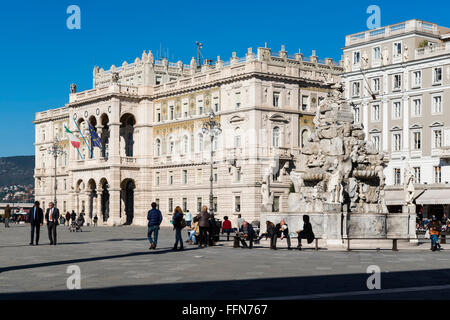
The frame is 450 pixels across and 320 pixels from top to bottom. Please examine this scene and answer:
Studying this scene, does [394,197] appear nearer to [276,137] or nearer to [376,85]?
[376,85]

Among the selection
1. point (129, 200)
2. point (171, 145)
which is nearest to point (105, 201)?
point (129, 200)

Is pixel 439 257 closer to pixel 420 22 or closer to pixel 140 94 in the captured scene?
pixel 420 22

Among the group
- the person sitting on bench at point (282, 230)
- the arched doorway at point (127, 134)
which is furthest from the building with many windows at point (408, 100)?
the person sitting on bench at point (282, 230)

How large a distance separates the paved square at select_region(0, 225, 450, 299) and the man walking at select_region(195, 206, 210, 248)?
3514mm

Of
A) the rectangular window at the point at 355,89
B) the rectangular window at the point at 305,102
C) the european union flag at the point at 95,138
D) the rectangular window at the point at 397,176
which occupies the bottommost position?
the rectangular window at the point at 397,176

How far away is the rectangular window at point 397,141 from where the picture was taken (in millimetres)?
66988

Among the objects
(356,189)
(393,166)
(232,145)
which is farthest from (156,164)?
(356,189)

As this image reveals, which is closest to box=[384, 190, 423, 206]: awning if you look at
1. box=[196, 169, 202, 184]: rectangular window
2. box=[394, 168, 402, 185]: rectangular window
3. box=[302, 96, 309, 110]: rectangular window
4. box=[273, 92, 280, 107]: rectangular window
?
box=[394, 168, 402, 185]: rectangular window

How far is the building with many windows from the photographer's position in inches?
2495

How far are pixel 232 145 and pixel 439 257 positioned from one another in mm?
46480

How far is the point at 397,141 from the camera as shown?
6725cm

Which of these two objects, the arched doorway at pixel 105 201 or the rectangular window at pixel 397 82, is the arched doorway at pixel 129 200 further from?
the rectangular window at pixel 397 82

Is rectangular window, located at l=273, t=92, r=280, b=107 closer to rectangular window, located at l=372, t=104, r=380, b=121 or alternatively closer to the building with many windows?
the building with many windows

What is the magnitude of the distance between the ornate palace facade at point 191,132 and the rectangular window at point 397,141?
8.46m
